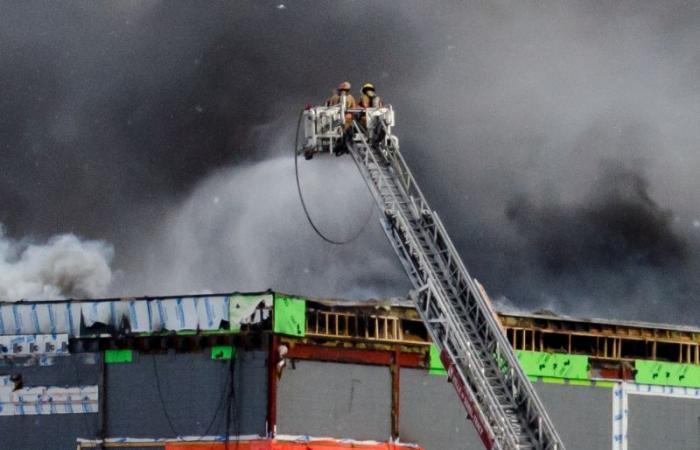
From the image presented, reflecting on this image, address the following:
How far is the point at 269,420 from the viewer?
42.3 metres

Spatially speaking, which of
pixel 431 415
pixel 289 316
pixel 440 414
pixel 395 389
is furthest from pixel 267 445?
pixel 440 414

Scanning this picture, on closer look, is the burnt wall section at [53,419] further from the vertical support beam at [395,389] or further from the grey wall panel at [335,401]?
the vertical support beam at [395,389]

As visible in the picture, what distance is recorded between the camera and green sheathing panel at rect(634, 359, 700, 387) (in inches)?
1946

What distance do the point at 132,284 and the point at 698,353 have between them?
72.0 ft

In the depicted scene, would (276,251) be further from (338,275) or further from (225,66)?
(225,66)

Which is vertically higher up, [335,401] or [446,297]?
[446,297]

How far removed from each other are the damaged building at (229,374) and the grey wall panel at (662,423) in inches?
111

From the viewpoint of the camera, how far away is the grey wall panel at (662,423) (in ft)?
161

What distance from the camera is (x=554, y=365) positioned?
157ft

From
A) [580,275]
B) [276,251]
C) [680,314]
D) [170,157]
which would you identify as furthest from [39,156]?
[680,314]

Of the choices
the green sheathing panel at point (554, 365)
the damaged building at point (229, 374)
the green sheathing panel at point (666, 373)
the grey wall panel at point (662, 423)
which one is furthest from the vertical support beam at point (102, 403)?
the green sheathing panel at point (666, 373)

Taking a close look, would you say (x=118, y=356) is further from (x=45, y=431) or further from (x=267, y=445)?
(x=267, y=445)

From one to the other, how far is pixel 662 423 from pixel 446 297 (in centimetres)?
1913

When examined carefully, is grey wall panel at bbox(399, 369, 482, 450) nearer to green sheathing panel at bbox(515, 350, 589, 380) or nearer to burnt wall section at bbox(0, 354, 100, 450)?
green sheathing panel at bbox(515, 350, 589, 380)
